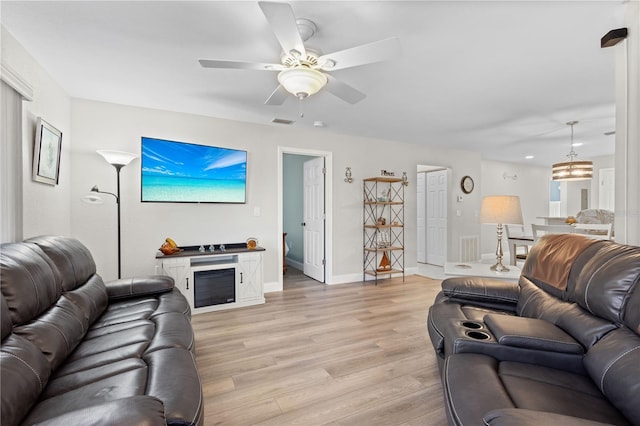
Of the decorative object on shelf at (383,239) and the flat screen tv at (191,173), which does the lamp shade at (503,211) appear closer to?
the decorative object on shelf at (383,239)

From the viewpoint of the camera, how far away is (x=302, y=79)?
2006 mm

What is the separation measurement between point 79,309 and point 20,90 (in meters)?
1.67

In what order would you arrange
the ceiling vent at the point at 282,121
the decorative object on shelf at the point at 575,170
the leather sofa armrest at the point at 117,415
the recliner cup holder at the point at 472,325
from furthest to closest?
the decorative object on shelf at the point at 575,170, the ceiling vent at the point at 282,121, the recliner cup holder at the point at 472,325, the leather sofa armrest at the point at 117,415

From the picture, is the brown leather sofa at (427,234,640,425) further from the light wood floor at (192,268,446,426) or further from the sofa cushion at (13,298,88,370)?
the sofa cushion at (13,298,88,370)

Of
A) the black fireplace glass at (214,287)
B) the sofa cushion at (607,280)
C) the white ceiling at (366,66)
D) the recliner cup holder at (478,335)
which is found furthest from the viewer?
the black fireplace glass at (214,287)

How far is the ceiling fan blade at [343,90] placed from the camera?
214cm

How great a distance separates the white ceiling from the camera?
1.85 meters

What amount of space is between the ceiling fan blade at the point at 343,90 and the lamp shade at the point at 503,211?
1716mm

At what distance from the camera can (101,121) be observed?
11.0 feet

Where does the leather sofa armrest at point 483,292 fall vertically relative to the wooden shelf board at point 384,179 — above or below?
below

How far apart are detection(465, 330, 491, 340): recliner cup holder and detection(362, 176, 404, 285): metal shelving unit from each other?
320cm

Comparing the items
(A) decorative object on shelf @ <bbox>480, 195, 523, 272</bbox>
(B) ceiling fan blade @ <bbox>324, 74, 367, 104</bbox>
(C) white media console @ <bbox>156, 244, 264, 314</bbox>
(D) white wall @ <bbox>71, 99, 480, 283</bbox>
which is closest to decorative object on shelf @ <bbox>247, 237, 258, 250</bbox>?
(C) white media console @ <bbox>156, 244, 264, 314</bbox>

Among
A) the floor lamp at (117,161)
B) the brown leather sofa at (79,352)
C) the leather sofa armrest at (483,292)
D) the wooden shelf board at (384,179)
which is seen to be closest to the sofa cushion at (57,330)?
the brown leather sofa at (79,352)

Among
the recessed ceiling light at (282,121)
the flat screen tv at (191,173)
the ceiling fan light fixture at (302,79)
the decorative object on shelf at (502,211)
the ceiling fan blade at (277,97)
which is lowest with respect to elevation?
the decorative object on shelf at (502,211)
